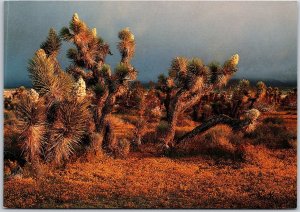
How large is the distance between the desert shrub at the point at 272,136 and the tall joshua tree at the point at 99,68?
164 centimetres

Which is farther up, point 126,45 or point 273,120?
point 126,45

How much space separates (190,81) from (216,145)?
86 cm

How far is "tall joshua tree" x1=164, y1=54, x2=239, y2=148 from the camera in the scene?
6.53 m

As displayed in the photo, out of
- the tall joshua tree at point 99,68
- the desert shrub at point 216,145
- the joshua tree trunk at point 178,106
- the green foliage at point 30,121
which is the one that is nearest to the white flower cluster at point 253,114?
the desert shrub at point 216,145

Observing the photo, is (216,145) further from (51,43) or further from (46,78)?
(51,43)

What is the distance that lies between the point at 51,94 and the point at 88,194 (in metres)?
1.25

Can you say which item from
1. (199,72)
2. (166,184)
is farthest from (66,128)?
(199,72)

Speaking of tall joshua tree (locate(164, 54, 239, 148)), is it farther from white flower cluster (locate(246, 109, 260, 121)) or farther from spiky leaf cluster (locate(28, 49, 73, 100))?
spiky leaf cluster (locate(28, 49, 73, 100))

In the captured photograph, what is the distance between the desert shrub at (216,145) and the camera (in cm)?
672

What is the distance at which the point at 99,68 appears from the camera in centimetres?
672

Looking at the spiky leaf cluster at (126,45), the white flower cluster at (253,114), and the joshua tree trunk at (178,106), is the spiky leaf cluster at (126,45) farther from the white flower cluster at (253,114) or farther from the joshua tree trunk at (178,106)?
the white flower cluster at (253,114)

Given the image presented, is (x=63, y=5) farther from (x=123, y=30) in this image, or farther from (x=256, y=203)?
(x=256, y=203)

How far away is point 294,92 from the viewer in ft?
21.3

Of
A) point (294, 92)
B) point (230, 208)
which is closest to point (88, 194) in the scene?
point (230, 208)
